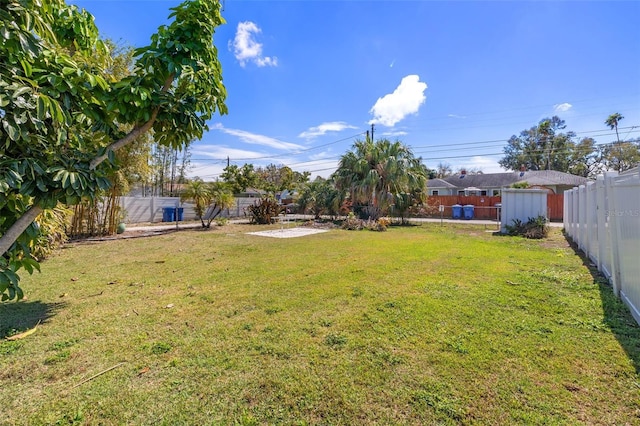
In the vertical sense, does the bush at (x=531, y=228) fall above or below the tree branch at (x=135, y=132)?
below

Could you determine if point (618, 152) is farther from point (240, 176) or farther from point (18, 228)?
point (18, 228)

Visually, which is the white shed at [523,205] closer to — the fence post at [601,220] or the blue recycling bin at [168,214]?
the fence post at [601,220]

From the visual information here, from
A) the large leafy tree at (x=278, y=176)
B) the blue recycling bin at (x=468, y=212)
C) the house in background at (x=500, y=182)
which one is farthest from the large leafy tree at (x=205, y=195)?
the house in background at (x=500, y=182)

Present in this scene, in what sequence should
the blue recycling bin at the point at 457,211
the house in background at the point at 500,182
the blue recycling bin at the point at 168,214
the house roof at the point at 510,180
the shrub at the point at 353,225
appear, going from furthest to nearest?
1. the house roof at the point at 510,180
2. the house in background at the point at 500,182
3. the blue recycling bin at the point at 457,211
4. the blue recycling bin at the point at 168,214
5. the shrub at the point at 353,225

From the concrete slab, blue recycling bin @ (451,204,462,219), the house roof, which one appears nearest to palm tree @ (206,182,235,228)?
the concrete slab

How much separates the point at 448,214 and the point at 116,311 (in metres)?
22.3

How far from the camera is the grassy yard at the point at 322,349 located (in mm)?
1888

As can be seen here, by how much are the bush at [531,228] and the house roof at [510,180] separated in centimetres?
1646

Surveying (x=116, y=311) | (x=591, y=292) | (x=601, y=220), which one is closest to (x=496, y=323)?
(x=591, y=292)

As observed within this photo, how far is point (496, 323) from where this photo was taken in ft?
10.2

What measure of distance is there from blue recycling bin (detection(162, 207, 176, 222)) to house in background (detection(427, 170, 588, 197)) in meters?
23.8

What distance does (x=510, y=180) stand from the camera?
27.8 m

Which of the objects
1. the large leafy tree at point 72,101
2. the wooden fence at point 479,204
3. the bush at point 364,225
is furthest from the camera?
the wooden fence at point 479,204

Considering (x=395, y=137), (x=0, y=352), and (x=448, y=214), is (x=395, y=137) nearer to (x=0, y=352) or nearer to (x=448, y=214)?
(x=448, y=214)
